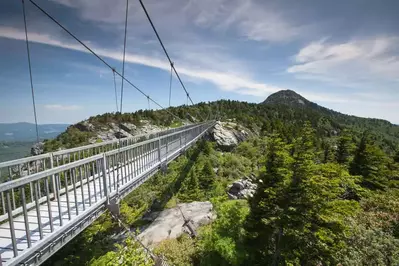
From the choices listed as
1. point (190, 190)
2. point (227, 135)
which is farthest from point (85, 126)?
point (190, 190)

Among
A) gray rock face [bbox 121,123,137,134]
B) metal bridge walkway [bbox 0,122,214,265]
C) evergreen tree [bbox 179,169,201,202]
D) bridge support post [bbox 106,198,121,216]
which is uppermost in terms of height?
metal bridge walkway [bbox 0,122,214,265]

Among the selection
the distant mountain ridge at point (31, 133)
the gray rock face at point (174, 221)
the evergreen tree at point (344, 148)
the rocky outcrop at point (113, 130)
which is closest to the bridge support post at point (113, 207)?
the distant mountain ridge at point (31, 133)

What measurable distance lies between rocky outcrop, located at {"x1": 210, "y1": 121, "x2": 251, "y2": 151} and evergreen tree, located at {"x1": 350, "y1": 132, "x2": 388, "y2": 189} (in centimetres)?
1966

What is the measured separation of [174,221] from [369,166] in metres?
19.7

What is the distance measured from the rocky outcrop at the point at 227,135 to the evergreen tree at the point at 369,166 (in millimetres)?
19659

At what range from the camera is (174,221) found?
48.7ft

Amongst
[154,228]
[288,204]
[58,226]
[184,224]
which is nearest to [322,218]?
[288,204]

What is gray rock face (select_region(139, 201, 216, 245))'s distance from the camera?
1315 cm

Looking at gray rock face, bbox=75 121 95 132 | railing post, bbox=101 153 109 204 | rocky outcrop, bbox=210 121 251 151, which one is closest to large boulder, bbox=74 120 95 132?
gray rock face, bbox=75 121 95 132

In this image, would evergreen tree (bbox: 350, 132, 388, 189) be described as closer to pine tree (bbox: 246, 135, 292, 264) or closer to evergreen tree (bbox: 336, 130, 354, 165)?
evergreen tree (bbox: 336, 130, 354, 165)

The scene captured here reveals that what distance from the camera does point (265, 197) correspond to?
11.9 metres

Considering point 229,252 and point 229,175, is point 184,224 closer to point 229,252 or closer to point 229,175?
point 229,252

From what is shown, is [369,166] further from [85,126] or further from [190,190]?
[85,126]

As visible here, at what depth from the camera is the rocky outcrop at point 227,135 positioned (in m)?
39.3
